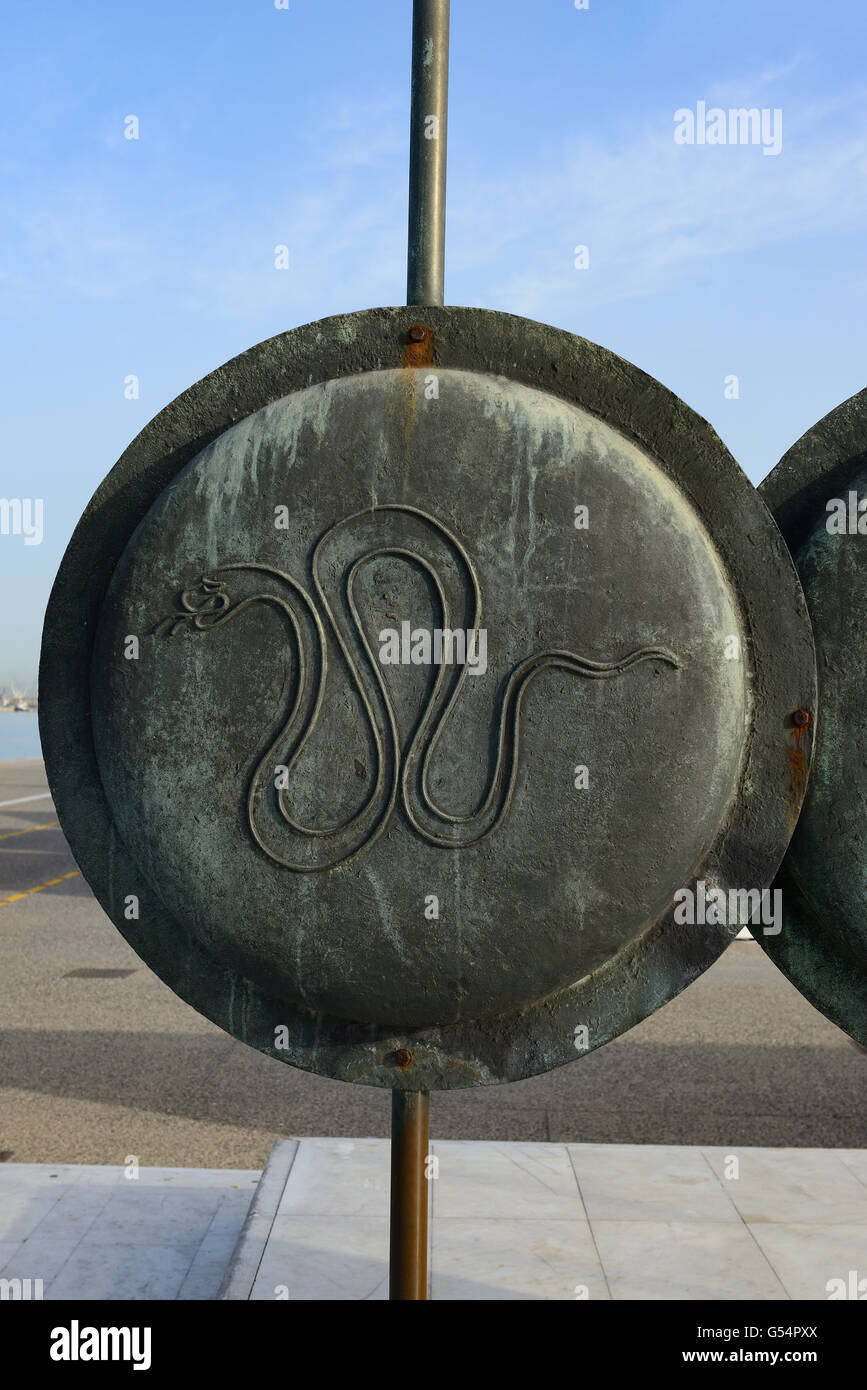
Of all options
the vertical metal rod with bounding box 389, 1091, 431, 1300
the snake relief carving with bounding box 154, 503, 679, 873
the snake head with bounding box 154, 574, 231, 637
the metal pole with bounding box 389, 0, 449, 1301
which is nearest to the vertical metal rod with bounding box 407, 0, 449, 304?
the metal pole with bounding box 389, 0, 449, 1301

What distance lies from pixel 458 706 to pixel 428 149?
4.17ft

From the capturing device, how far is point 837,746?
7.52ft

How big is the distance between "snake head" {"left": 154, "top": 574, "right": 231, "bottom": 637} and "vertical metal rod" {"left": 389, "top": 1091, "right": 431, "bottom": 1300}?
114cm

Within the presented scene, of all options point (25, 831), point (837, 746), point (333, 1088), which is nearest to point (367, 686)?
point (837, 746)

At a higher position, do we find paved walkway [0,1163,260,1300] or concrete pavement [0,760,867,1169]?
paved walkway [0,1163,260,1300]

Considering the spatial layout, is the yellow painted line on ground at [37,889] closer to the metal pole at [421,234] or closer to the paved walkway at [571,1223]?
the paved walkway at [571,1223]

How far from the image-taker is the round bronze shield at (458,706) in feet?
6.93

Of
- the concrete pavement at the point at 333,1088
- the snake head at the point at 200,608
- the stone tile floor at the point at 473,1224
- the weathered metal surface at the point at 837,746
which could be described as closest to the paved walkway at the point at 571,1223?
the stone tile floor at the point at 473,1224

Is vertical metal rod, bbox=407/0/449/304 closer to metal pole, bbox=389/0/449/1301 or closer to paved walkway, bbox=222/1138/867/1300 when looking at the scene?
metal pole, bbox=389/0/449/1301

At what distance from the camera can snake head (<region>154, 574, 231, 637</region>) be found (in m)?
2.19

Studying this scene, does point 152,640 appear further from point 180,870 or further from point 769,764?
point 769,764
